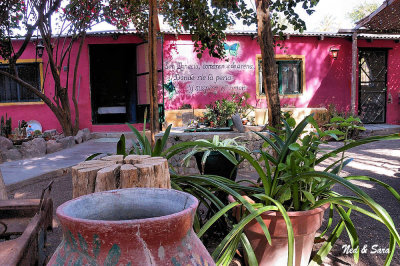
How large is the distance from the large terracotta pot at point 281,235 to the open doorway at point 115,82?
10520 millimetres

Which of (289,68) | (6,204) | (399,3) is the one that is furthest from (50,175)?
(399,3)

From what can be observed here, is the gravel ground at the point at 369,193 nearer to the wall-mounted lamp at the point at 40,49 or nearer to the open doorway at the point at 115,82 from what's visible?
the wall-mounted lamp at the point at 40,49

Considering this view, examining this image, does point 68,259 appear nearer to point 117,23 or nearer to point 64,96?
point 64,96

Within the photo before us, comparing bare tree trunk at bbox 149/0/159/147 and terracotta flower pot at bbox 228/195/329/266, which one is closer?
terracotta flower pot at bbox 228/195/329/266

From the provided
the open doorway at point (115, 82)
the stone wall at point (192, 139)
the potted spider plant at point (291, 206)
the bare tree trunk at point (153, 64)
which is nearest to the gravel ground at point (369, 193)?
the potted spider plant at point (291, 206)

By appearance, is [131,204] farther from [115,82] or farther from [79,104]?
[115,82]

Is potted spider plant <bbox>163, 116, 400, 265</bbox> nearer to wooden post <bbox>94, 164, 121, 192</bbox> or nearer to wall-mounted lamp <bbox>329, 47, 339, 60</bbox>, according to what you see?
wooden post <bbox>94, 164, 121, 192</bbox>

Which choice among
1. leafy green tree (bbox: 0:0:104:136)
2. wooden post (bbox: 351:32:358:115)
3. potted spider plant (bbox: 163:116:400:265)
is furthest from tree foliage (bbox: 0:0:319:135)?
wooden post (bbox: 351:32:358:115)

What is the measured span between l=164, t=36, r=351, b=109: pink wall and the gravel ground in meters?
3.21

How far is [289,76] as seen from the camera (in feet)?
34.1

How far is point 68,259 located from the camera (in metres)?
0.73

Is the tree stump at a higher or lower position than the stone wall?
higher

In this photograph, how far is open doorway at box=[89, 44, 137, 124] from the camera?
39.4 feet

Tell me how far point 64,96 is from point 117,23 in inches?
95.7
